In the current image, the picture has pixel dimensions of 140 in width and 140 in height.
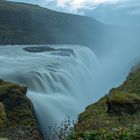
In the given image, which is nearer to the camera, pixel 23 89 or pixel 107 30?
pixel 23 89

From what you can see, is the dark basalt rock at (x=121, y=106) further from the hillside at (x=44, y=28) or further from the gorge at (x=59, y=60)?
the hillside at (x=44, y=28)

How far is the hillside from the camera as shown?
9756cm

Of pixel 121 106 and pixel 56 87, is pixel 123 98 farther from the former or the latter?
pixel 56 87

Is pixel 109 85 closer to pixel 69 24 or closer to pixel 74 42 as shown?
pixel 74 42

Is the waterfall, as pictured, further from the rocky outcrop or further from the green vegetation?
the green vegetation

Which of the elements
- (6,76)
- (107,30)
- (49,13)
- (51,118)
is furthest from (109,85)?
(107,30)

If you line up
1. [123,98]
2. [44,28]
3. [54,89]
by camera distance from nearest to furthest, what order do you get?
1. [123,98]
2. [54,89]
3. [44,28]

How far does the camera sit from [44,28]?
371ft

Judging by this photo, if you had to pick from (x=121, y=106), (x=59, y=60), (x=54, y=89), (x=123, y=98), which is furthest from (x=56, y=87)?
(x=121, y=106)

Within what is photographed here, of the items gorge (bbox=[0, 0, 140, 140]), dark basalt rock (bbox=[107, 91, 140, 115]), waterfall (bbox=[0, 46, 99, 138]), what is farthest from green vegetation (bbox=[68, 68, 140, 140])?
waterfall (bbox=[0, 46, 99, 138])

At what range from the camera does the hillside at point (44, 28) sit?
97562 millimetres

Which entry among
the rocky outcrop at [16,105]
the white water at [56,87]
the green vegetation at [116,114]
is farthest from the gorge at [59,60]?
the green vegetation at [116,114]

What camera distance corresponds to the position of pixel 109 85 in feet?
179

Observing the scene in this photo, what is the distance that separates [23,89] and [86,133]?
18398 millimetres
